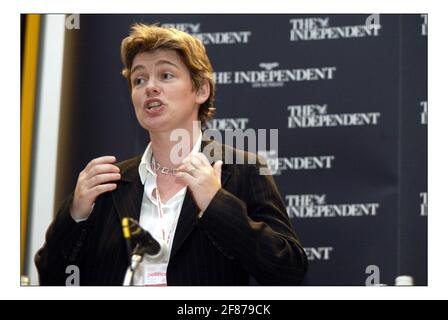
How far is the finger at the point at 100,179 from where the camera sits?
388 cm

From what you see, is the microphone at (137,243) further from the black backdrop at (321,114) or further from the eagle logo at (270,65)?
the eagle logo at (270,65)

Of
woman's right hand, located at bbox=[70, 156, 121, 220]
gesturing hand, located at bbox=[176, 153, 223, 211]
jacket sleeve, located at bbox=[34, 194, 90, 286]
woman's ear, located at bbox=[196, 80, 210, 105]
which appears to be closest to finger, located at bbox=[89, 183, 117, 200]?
woman's right hand, located at bbox=[70, 156, 121, 220]

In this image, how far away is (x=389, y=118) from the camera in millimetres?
4348

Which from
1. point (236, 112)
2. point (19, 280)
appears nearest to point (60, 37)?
point (236, 112)

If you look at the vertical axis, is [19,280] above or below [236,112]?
below

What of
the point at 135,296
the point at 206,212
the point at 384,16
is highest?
the point at 384,16

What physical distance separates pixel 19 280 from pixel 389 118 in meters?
1.98

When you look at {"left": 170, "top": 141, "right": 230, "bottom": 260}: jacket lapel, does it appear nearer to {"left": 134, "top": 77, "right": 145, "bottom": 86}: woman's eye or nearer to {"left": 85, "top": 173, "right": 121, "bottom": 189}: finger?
{"left": 85, "top": 173, "right": 121, "bottom": 189}: finger

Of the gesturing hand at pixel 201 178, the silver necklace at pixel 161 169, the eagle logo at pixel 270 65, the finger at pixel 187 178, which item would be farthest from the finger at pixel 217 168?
the eagle logo at pixel 270 65

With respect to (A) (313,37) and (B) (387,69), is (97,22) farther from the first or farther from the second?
(B) (387,69)

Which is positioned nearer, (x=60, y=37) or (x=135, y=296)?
(x=135, y=296)

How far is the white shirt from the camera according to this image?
3.73 meters

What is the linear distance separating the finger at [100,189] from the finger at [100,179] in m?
0.02

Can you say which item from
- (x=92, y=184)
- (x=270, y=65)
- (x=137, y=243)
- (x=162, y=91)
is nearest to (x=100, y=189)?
(x=92, y=184)
